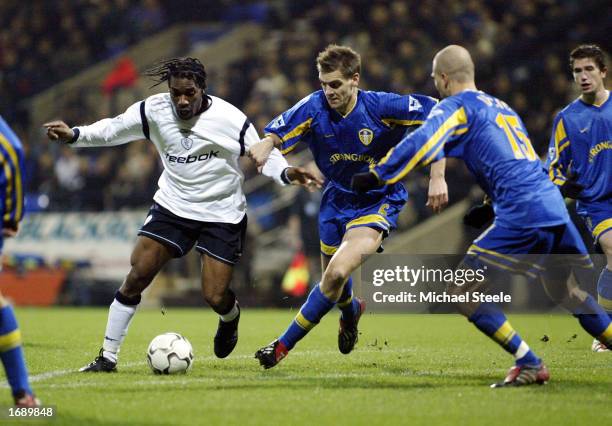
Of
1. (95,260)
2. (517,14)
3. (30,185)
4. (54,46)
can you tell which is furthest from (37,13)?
(517,14)

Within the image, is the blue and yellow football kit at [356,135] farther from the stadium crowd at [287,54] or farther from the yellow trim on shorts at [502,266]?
the stadium crowd at [287,54]

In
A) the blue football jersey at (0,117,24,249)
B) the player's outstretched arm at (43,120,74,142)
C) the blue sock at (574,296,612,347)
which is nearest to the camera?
the blue football jersey at (0,117,24,249)

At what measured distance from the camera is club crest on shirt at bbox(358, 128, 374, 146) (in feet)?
22.9

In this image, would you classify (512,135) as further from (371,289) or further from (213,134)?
(371,289)

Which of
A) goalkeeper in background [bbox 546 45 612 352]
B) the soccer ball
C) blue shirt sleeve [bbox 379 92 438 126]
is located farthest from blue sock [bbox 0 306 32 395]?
goalkeeper in background [bbox 546 45 612 352]

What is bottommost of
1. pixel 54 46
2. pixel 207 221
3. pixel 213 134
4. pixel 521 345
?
Answer: pixel 521 345

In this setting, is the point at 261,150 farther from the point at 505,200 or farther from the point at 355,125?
the point at 505,200

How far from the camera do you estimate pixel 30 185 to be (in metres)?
17.9

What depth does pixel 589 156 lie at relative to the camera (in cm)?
782

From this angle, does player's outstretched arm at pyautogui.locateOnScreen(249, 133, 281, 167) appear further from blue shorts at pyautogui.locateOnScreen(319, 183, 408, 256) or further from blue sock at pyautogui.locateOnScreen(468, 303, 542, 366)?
blue sock at pyautogui.locateOnScreen(468, 303, 542, 366)

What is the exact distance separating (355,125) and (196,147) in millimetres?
1168

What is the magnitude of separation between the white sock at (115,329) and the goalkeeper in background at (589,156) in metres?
3.53

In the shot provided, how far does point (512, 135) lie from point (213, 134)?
7.30 ft

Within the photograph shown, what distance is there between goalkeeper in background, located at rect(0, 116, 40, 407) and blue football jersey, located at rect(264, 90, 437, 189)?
2528 millimetres
